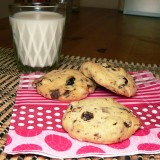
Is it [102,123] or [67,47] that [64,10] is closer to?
[67,47]

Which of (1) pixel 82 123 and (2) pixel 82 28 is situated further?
(2) pixel 82 28

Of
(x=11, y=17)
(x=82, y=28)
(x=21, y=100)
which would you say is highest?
(x=11, y=17)

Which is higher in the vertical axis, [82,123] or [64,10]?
[64,10]

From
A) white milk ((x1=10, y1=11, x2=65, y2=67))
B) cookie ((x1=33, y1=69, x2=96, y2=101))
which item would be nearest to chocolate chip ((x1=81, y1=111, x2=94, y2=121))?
cookie ((x1=33, y1=69, x2=96, y2=101))

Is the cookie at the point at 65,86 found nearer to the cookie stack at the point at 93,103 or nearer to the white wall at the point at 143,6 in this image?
the cookie stack at the point at 93,103

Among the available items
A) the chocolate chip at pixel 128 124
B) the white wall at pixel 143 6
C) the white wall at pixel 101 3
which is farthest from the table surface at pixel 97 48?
the white wall at pixel 101 3

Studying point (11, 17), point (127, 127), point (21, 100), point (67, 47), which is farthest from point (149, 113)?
point (67, 47)

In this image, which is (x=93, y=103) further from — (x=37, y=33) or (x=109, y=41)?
(x=109, y=41)

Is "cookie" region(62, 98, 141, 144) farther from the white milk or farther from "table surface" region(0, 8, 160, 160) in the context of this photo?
the white milk
